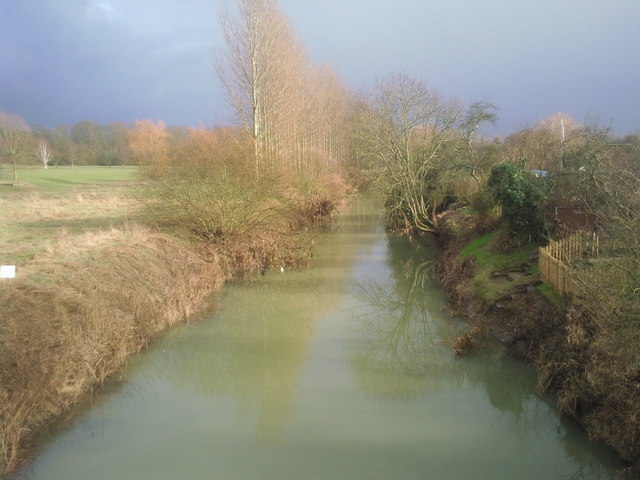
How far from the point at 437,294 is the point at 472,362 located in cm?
538

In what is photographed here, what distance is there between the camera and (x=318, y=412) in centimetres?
816

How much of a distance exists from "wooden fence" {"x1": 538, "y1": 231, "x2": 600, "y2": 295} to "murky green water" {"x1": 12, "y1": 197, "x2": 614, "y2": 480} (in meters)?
1.74

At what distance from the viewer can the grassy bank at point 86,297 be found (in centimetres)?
734

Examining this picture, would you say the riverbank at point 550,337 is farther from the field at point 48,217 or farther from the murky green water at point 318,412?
the field at point 48,217

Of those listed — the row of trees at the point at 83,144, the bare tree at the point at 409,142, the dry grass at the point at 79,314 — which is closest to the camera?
the dry grass at the point at 79,314

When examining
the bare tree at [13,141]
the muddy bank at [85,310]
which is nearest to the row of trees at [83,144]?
the bare tree at [13,141]

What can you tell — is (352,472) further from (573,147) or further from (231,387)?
(573,147)

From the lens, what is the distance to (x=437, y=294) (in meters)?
15.1

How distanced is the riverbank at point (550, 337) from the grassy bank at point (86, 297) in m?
6.35

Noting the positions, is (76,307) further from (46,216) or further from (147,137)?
(147,137)

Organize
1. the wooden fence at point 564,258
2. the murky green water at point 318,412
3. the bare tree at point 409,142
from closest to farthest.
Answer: the murky green water at point 318,412
the wooden fence at point 564,258
the bare tree at point 409,142

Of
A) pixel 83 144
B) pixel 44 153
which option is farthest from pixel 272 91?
pixel 83 144

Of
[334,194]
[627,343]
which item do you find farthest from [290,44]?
[627,343]

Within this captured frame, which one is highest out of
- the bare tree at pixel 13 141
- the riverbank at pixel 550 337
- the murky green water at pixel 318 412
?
the bare tree at pixel 13 141
